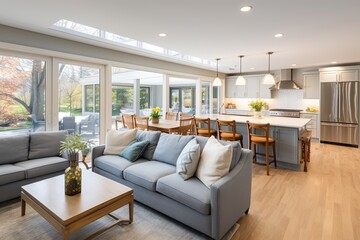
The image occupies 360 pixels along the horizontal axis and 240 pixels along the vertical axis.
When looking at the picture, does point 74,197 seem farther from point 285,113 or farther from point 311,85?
point 311,85

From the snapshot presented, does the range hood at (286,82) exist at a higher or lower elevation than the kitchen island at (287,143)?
higher

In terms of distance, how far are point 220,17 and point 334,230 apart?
9.65 feet

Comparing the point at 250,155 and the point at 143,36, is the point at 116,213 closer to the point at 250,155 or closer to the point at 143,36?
the point at 250,155

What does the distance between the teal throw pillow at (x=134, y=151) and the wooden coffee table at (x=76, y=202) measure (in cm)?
65

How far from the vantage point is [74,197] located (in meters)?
2.12

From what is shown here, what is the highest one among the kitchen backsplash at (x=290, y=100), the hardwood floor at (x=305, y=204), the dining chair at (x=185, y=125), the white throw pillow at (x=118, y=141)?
the kitchen backsplash at (x=290, y=100)

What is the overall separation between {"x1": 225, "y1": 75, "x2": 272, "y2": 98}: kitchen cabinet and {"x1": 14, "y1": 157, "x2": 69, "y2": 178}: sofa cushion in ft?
24.0

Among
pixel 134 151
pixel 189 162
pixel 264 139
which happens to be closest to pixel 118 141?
pixel 134 151

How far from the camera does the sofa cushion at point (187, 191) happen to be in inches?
81.0

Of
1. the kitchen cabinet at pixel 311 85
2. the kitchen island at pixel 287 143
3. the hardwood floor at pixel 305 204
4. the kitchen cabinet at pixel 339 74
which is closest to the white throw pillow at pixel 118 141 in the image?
the hardwood floor at pixel 305 204

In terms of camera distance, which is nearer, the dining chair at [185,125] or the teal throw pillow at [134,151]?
the teal throw pillow at [134,151]

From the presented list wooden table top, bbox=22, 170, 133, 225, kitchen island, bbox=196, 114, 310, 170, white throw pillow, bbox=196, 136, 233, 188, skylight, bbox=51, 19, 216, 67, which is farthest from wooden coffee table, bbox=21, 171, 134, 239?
kitchen island, bbox=196, 114, 310, 170

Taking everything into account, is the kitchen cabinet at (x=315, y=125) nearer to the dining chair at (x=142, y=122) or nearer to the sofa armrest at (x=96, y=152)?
the dining chair at (x=142, y=122)

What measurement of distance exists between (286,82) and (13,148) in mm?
7886
